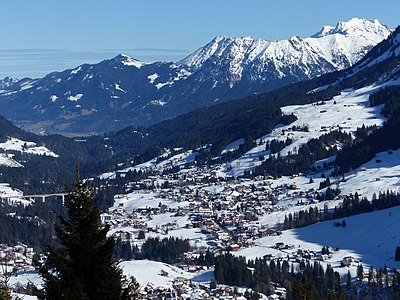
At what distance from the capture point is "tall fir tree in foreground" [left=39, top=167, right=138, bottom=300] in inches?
520

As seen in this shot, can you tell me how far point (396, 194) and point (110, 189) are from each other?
71.9 m

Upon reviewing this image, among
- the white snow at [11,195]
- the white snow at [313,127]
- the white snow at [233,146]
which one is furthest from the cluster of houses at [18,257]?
the white snow at [233,146]

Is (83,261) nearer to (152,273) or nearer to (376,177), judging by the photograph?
(152,273)

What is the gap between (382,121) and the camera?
178 m

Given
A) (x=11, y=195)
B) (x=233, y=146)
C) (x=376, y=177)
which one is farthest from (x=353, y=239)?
(x=11, y=195)

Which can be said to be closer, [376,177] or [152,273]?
[152,273]

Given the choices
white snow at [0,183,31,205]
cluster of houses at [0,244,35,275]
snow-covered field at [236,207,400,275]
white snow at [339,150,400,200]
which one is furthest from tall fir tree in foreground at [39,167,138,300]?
white snow at [0,183,31,205]

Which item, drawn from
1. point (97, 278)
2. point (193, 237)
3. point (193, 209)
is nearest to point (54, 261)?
point (97, 278)

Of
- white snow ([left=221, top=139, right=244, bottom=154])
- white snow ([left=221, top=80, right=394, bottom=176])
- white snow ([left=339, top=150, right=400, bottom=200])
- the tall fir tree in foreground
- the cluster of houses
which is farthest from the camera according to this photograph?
white snow ([left=221, top=139, right=244, bottom=154])

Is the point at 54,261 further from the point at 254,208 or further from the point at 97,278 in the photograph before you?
the point at 254,208

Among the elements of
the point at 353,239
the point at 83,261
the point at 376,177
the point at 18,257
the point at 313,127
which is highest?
the point at 313,127

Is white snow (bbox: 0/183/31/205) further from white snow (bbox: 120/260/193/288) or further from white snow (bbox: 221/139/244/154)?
white snow (bbox: 120/260/193/288)

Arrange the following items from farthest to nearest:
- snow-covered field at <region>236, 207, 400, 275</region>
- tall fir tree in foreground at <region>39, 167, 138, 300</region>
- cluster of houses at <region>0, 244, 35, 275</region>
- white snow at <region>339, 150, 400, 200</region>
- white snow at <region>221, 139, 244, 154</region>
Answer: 1. white snow at <region>221, 139, 244, 154</region>
2. white snow at <region>339, 150, 400, 200</region>
3. snow-covered field at <region>236, 207, 400, 275</region>
4. cluster of houses at <region>0, 244, 35, 275</region>
5. tall fir tree in foreground at <region>39, 167, 138, 300</region>

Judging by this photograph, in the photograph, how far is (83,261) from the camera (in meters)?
13.6
